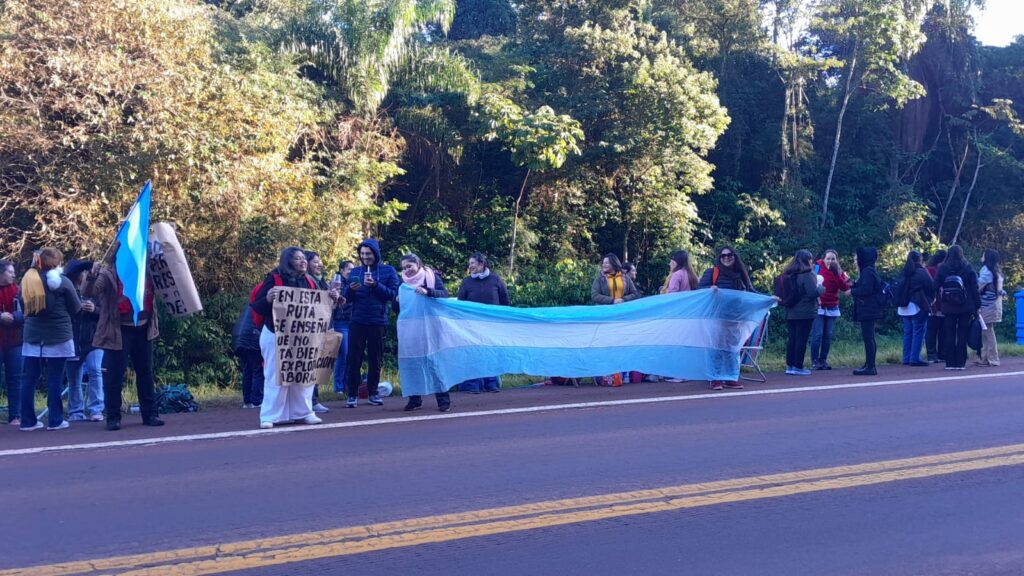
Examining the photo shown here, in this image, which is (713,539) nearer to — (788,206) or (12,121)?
(12,121)

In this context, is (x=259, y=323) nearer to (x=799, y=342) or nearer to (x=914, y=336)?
(x=799, y=342)

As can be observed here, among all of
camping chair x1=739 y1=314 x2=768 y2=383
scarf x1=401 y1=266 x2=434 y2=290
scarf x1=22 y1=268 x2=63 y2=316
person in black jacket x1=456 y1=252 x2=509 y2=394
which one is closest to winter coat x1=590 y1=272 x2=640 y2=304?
person in black jacket x1=456 y1=252 x2=509 y2=394

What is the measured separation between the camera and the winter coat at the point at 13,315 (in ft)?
33.2

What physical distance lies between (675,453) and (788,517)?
6.16 feet

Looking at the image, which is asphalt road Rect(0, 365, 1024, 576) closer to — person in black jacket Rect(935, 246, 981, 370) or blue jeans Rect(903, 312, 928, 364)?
person in black jacket Rect(935, 246, 981, 370)

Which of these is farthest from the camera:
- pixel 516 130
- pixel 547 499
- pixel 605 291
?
pixel 516 130

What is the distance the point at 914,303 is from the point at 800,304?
252 cm

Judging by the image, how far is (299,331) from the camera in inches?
376

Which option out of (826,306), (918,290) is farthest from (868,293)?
(918,290)

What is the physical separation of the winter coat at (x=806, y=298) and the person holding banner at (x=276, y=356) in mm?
7670

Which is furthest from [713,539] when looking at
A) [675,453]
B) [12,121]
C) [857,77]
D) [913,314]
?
[857,77]

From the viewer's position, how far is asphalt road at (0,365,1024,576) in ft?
17.2

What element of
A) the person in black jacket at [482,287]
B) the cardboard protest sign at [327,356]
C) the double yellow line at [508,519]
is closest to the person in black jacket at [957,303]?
the person in black jacket at [482,287]

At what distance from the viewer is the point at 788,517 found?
235 inches
